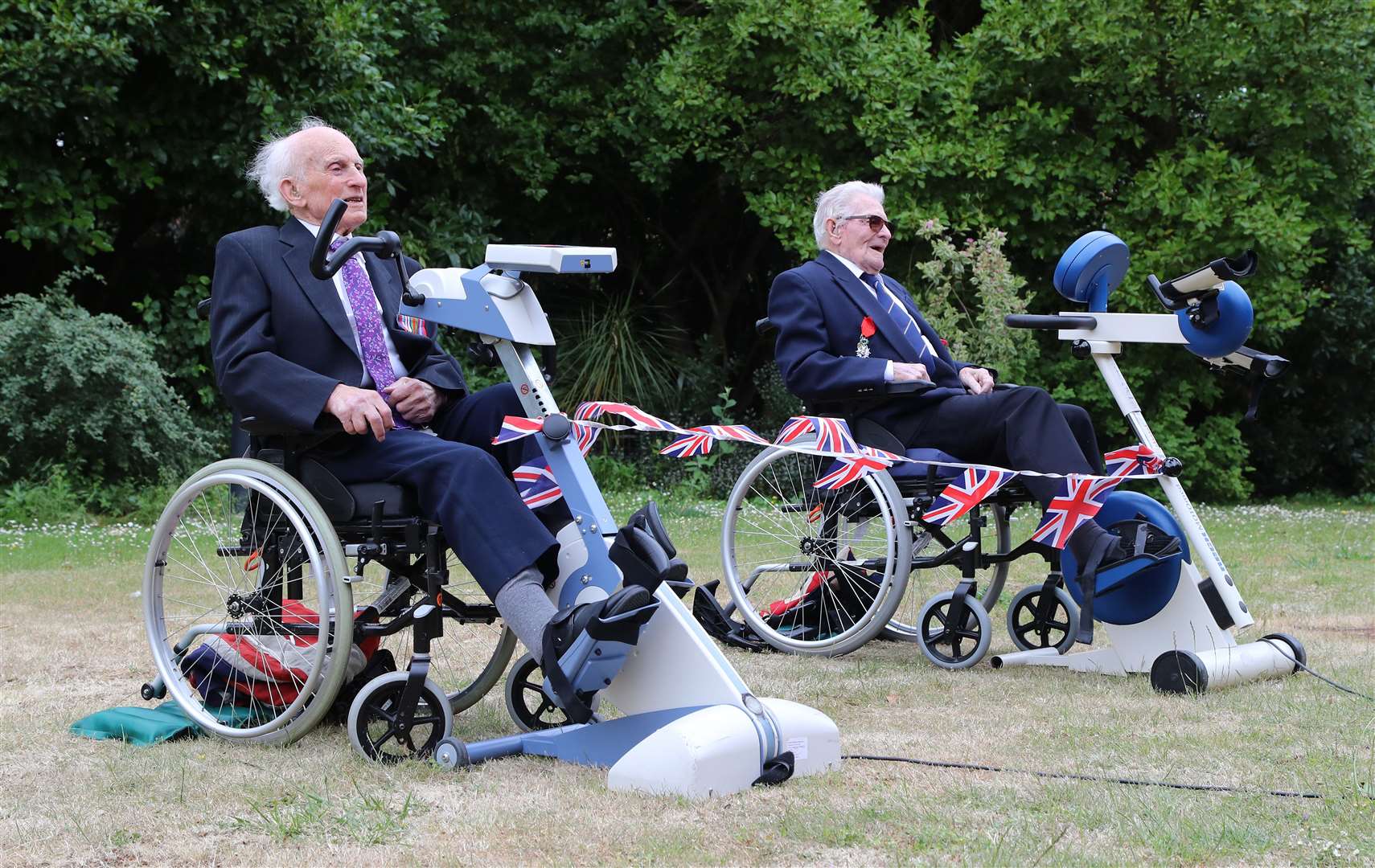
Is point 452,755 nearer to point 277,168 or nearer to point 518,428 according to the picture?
point 518,428

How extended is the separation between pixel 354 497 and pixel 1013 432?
5.82 feet

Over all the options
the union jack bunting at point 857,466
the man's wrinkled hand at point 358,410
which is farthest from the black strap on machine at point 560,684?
the union jack bunting at point 857,466

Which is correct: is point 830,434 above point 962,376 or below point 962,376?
below

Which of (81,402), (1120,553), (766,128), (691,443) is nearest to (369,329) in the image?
(691,443)

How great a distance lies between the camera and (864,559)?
403 centimetres

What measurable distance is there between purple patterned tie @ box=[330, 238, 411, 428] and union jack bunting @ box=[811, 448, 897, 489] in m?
1.24

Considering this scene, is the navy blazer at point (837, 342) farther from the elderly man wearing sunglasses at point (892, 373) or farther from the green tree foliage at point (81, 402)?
the green tree foliage at point (81, 402)

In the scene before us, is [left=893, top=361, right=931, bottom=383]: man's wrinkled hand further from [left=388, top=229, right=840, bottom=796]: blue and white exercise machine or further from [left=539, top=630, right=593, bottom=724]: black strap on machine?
[left=539, top=630, right=593, bottom=724]: black strap on machine

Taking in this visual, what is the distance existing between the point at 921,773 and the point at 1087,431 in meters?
1.61

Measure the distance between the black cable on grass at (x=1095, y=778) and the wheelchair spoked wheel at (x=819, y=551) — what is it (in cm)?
106

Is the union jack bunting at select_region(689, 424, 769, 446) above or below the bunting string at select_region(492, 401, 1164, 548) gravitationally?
above

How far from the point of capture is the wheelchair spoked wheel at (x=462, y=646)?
2.96m

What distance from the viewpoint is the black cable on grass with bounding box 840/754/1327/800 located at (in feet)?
7.88

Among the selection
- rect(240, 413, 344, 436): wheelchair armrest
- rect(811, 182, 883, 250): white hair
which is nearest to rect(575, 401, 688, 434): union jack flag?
rect(240, 413, 344, 436): wheelchair armrest
